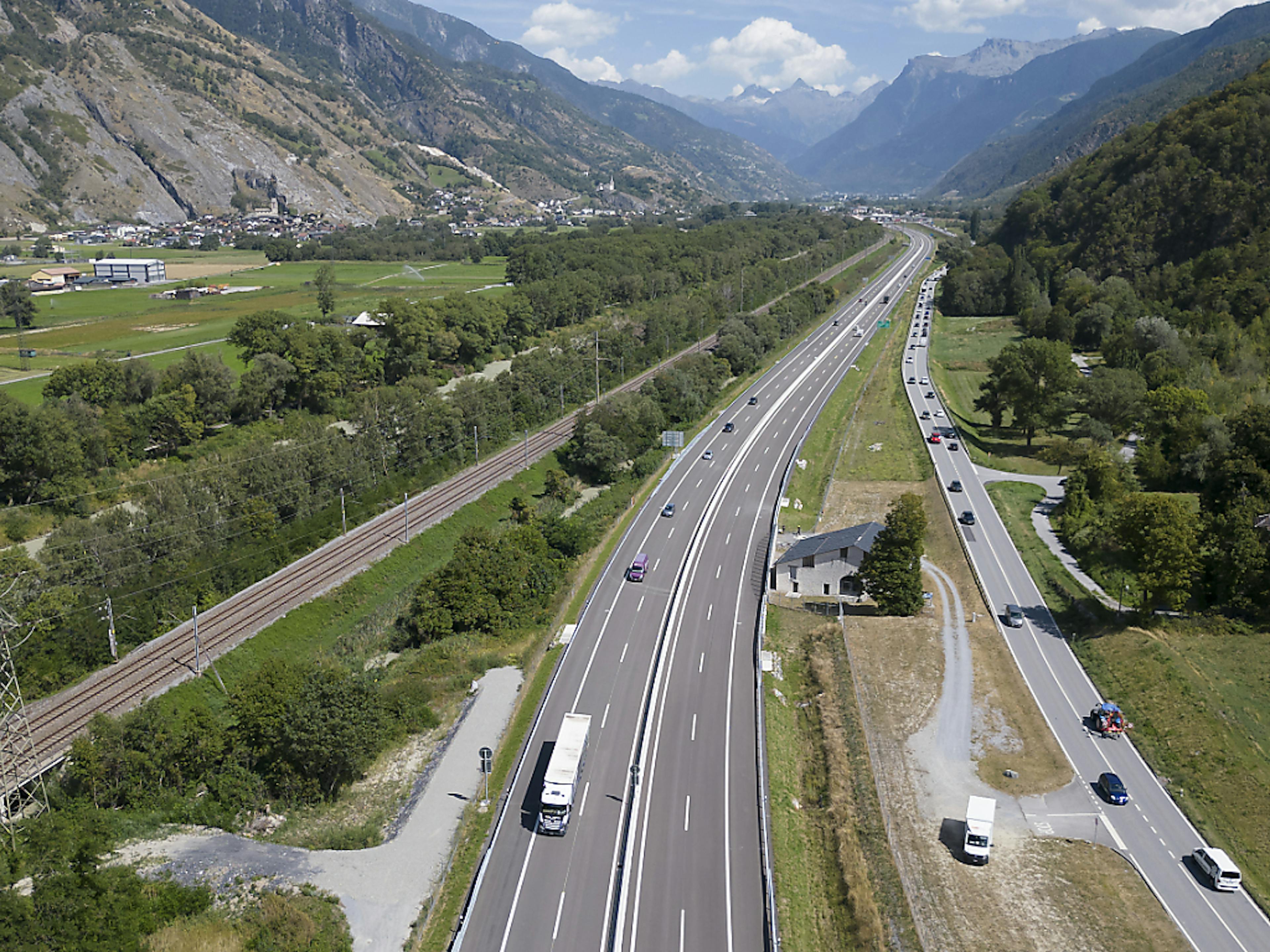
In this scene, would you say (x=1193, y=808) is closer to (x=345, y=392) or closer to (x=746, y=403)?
(x=746, y=403)

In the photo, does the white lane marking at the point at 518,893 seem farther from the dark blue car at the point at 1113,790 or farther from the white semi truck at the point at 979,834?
the dark blue car at the point at 1113,790

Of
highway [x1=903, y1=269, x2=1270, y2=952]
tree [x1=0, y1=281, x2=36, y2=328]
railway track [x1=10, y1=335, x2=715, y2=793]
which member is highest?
tree [x1=0, y1=281, x2=36, y2=328]

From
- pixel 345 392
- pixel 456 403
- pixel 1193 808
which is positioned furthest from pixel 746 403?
pixel 1193 808

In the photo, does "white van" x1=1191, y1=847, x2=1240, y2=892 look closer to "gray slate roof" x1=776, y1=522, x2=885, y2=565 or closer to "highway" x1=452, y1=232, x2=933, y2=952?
"highway" x1=452, y1=232, x2=933, y2=952

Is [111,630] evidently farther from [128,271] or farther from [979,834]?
[128,271]

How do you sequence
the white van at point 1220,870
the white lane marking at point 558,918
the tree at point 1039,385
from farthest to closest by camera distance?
1. the tree at point 1039,385
2. the white van at point 1220,870
3. the white lane marking at point 558,918

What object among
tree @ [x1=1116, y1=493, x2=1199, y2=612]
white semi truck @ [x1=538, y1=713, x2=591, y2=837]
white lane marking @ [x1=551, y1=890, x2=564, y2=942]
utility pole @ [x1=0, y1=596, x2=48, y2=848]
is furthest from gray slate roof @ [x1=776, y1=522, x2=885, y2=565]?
utility pole @ [x1=0, y1=596, x2=48, y2=848]

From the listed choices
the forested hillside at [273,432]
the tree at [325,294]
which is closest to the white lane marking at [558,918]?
the forested hillside at [273,432]
